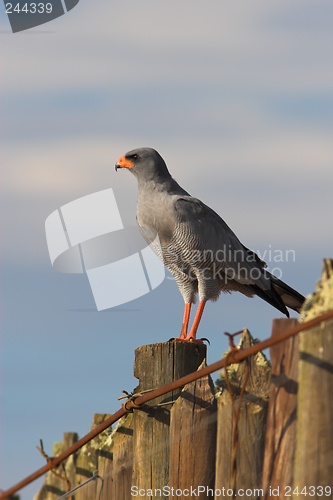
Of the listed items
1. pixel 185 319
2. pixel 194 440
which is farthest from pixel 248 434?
pixel 185 319

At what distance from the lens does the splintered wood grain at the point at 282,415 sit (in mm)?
2266

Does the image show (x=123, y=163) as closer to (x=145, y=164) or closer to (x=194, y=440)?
(x=145, y=164)

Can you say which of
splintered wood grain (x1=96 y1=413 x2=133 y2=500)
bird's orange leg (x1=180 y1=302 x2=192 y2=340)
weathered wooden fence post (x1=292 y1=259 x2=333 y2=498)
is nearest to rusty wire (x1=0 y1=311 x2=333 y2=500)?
weathered wooden fence post (x1=292 y1=259 x2=333 y2=498)

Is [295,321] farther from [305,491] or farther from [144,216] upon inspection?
[144,216]

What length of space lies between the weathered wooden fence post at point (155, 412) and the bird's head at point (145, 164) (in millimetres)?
2961

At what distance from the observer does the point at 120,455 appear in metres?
3.73

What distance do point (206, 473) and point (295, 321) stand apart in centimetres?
115

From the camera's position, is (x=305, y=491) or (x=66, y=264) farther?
(x=66, y=264)

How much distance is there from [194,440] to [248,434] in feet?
1.47

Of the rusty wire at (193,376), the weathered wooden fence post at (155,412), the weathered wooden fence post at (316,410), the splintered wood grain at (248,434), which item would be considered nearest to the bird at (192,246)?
the weathered wooden fence post at (155,412)

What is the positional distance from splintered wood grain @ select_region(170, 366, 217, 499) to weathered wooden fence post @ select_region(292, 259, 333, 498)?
35.4 inches

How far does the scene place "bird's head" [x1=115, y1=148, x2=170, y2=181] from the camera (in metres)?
6.25

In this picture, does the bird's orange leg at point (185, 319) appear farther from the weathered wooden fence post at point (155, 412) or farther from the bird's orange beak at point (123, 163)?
the weathered wooden fence post at point (155, 412)

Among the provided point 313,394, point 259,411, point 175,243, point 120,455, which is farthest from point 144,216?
point 313,394
